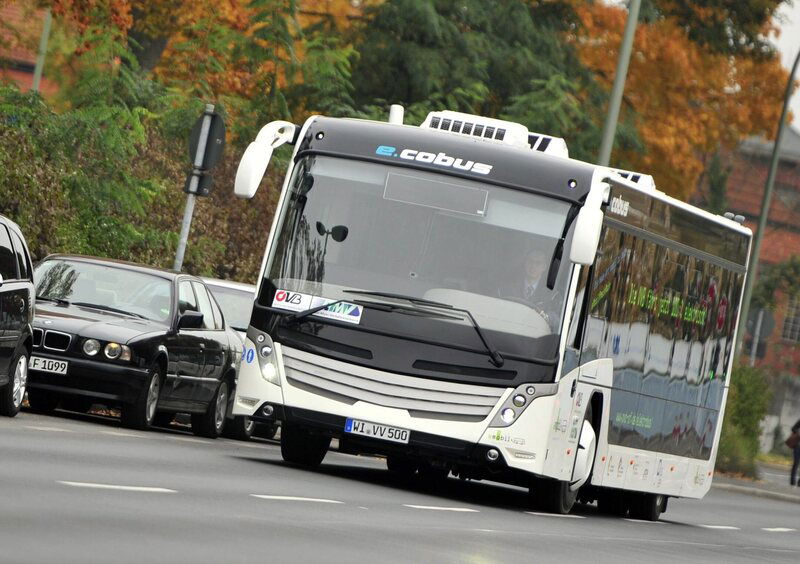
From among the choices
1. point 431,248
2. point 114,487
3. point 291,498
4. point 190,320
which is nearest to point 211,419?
point 190,320

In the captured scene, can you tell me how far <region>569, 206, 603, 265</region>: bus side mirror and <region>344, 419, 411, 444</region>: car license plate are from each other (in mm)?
1930

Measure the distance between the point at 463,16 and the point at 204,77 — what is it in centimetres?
1107

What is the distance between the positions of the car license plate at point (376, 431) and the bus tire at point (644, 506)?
5.32 meters

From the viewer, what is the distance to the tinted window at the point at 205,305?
2083cm

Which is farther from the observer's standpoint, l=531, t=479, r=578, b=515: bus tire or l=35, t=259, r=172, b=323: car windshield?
l=35, t=259, r=172, b=323: car windshield

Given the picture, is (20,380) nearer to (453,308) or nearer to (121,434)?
(121,434)

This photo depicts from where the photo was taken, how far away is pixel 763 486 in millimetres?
38000

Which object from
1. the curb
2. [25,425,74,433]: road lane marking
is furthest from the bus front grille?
the curb

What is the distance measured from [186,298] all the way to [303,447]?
10.4 feet

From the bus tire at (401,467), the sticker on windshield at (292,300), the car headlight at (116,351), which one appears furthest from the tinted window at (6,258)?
the bus tire at (401,467)

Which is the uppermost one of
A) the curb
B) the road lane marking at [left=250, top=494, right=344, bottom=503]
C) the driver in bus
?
the driver in bus

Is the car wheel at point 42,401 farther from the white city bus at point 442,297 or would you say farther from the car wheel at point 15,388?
the white city bus at point 442,297

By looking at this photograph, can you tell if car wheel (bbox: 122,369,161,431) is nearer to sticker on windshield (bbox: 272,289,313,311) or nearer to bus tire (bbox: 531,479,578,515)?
sticker on windshield (bbox: 272,289,313,311)

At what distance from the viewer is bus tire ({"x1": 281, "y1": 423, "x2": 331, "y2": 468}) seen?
17.6m
